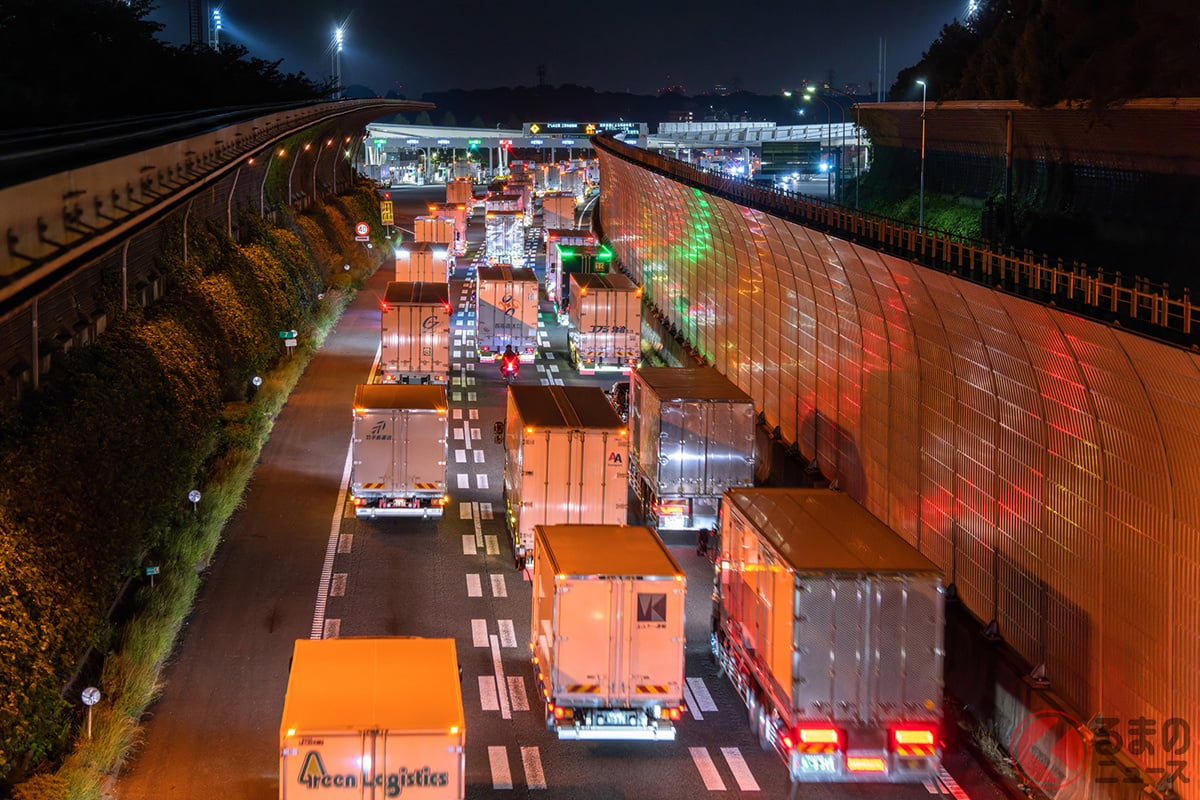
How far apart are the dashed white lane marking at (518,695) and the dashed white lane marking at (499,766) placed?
1.64 metres

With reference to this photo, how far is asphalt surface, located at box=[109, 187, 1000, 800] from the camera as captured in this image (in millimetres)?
17766

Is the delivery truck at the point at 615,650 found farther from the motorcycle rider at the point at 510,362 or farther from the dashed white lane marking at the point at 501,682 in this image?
the motorcycle rider at the point at 510,362

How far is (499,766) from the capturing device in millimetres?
18141

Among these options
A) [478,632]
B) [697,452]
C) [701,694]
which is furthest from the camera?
[697,452]

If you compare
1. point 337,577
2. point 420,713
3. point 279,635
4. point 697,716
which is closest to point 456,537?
point 337,577

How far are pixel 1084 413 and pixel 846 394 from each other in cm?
1206

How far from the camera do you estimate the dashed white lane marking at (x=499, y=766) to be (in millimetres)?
17562

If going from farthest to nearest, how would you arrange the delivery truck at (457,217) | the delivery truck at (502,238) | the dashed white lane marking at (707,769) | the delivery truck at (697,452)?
1. the delivery truck at (457,217)
2. the delivery truck at (502,238)
3. the delivery truck at (697,452)
4. the dashed white lane marking at (707,769)

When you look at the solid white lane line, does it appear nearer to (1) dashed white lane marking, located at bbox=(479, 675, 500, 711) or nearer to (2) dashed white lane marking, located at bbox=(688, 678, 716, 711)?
(1) dashed white lane marking, located at bbox=(479, 675, 500, 711)

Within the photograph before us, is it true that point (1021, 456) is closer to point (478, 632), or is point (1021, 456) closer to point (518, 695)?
point (518, 695)

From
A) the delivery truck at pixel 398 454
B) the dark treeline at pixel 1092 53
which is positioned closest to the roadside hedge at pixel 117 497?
the delivery truck at pixel 398 454

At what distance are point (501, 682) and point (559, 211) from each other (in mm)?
88572

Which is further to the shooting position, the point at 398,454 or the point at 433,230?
the point at 433,230

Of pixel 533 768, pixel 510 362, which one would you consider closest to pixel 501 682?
pixel 533 768
